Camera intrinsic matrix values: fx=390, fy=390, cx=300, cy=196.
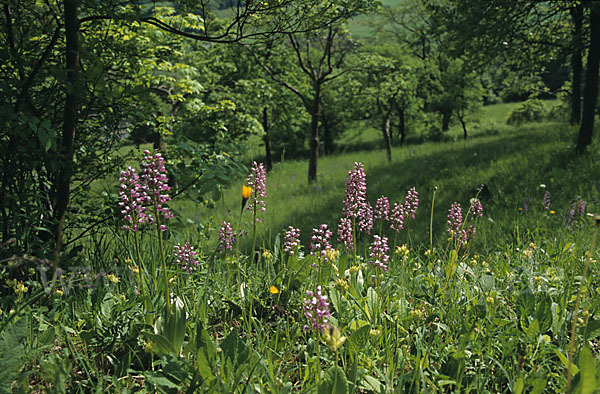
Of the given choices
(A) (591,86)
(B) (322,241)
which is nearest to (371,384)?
(B) (322,241)

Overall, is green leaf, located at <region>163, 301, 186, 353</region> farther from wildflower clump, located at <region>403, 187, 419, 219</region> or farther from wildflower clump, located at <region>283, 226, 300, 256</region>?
wildflower clump, located at <region>403, 187, 419, 219</region>

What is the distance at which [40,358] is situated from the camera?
6.50ft

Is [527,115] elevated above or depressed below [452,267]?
above

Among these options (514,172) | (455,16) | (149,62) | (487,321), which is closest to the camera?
(487,321)

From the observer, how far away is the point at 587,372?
4.81ft

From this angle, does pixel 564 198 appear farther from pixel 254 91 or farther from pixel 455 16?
pixel 254 91

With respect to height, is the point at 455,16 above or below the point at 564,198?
above

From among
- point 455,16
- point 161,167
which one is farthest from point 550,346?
point 455,16

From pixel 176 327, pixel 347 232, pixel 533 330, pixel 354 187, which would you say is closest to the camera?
pixel 176 327

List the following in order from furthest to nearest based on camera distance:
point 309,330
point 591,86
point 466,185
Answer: point 466,185 < point 591,86 < point 309,330

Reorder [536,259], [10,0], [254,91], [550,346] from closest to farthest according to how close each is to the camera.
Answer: [550,346] < [536,259] < [10,0] < [254,91]

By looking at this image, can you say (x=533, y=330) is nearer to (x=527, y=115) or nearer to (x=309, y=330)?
(x=309, y=330)

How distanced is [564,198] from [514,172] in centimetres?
268

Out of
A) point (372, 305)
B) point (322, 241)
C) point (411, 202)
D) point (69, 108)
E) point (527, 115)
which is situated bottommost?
point (372, 305)
